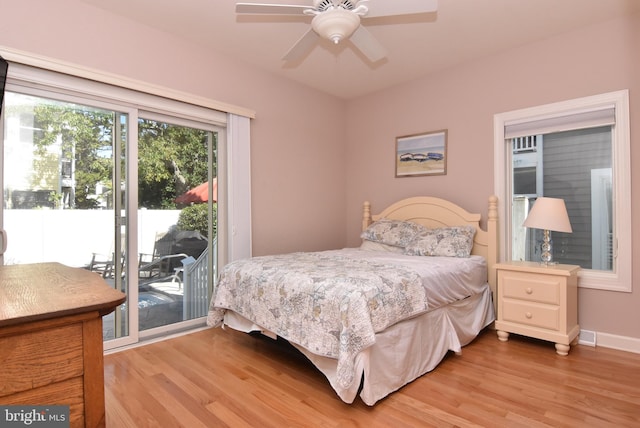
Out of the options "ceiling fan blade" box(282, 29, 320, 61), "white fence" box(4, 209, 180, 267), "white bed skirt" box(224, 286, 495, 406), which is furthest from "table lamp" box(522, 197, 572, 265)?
"white fence" box(4, 209, 180, 267)

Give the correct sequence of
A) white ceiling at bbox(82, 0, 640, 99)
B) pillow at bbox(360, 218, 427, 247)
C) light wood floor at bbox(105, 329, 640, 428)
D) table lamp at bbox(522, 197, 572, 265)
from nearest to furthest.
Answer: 1. light wood floor at bbox(105, 329, 640, 428)
2. white ceiling at bbox(82, 0, 640, 99)
3. table lamp at bbox(522, 197, 572, 265)
4. pillow at bbox(360, 218, 427, 247)

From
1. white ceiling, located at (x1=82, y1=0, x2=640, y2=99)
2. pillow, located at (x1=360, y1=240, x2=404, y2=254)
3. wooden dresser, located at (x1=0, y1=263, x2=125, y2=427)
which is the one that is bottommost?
pillow, located at (x1=360, y1=240, x2=404, y2=254)

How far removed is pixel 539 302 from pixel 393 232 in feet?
4.70

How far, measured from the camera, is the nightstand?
2.67 meters

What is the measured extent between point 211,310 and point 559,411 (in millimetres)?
2453

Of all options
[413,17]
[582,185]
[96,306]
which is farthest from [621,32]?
[96,306]

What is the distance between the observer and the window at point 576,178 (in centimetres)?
280

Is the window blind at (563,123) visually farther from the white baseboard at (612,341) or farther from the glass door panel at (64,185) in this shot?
the glass door panel at (64,185)

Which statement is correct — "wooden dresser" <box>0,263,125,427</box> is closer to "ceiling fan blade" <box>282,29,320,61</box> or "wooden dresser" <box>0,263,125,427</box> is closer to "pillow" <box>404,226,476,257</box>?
"ceiling fan blade" <box>282,29,320,61</box>

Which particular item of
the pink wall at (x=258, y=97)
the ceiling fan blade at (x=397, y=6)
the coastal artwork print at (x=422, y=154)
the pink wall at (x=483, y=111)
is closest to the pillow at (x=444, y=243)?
the pink wall at (x=483, y=111)

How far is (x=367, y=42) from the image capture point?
7.93 ft

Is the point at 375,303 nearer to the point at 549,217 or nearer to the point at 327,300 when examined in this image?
the point at 327,300

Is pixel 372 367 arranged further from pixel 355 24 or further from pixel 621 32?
pixel 621 32

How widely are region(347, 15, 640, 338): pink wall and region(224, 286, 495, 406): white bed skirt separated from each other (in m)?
1.14
